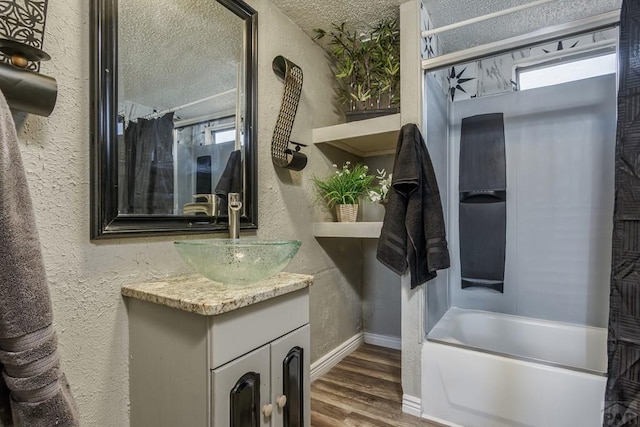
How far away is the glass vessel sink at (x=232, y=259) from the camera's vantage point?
3.24 ft

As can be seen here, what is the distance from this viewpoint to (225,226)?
1.41 metres

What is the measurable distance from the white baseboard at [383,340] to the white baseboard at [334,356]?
0.06 m

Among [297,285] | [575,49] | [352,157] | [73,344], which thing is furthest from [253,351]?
[575,49]

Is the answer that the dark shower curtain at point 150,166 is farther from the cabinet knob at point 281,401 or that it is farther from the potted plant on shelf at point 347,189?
the potted plant on shelf at point 347,189

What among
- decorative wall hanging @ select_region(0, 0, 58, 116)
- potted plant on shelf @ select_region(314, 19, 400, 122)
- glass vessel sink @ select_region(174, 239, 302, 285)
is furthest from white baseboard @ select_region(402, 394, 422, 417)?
decorative wall hanging @ select_region(0, 0, 58, 116)

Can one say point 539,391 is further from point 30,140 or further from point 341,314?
point 30,140

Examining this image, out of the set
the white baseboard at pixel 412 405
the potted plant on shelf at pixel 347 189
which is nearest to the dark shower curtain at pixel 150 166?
the potted plant on shelf at pixel 347 189

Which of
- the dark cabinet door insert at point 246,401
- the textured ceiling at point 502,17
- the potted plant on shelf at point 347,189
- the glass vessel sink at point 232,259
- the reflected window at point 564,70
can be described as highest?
the textured ceiling at point 502,17

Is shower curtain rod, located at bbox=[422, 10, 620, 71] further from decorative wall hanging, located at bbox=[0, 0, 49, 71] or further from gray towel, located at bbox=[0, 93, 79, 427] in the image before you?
gray towel, located at bbox=[0, 93, 79, 427]

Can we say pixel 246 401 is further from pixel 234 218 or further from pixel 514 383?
pixel 514 383

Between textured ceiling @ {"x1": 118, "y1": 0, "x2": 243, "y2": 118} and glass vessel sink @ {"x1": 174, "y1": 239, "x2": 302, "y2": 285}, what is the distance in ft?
1.91

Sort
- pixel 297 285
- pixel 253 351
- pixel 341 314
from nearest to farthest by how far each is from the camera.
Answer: pixel 253 351 → pixel 297 285 → pixel 341 314

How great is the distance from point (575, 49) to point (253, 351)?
2674mm

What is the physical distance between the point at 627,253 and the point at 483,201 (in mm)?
1157
